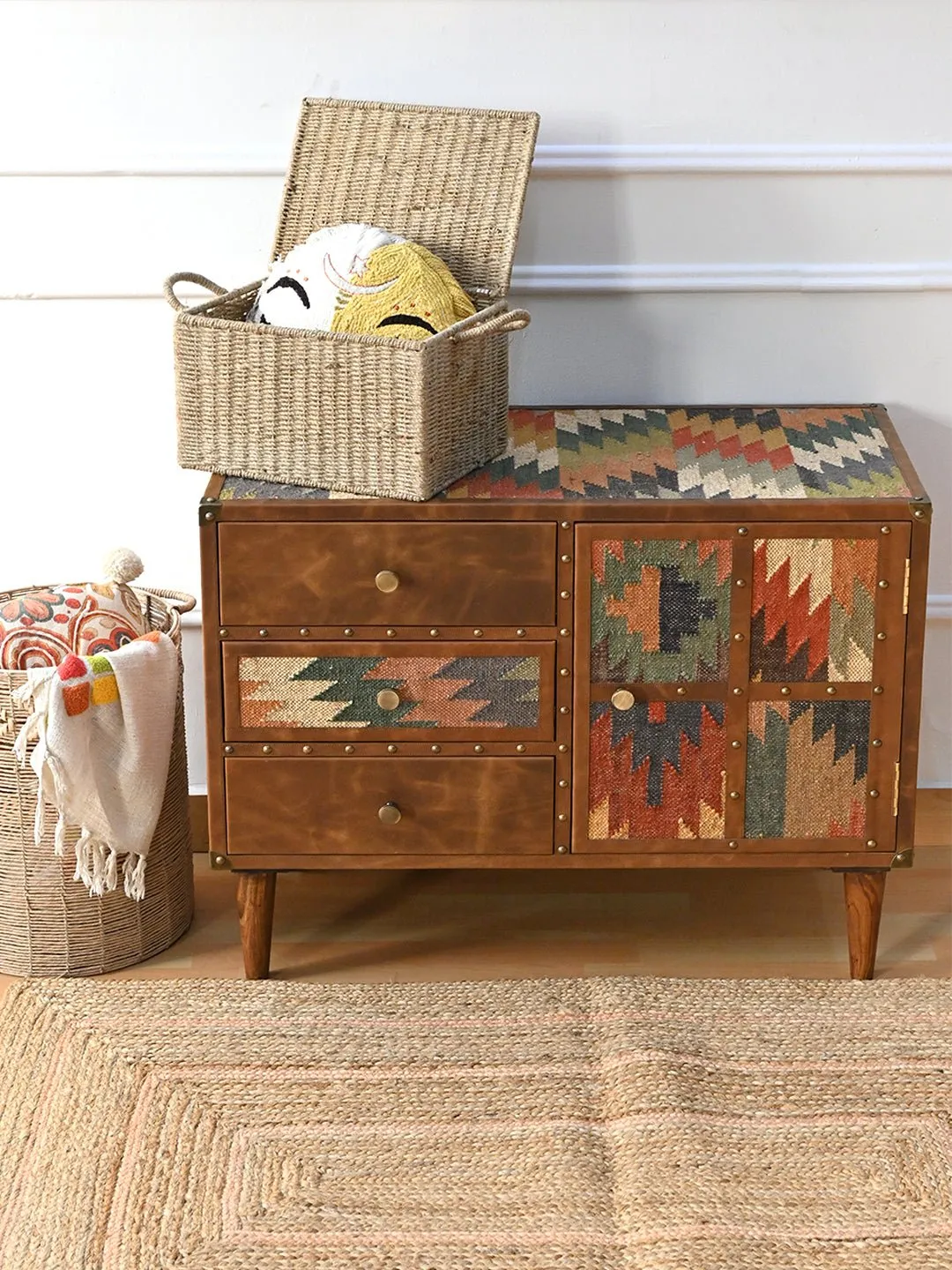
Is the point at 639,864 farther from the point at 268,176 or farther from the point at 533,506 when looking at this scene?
the point at 268,176

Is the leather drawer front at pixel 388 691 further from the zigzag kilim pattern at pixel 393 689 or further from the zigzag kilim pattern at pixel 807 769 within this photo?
the zigzag kilim pattern at pixel 807 769

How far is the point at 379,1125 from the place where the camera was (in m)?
1.73

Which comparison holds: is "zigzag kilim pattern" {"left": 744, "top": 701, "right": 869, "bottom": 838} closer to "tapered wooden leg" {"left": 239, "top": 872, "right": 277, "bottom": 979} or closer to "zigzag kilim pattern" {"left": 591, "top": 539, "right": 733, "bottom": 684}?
"zigzag kilim pattern" {"left": 591, "top": 539, "right": 733, "bottom": 684}

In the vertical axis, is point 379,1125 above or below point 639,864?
below

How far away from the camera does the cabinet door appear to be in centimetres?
181

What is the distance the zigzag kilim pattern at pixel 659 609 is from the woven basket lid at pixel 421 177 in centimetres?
45

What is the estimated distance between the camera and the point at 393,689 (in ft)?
6.11

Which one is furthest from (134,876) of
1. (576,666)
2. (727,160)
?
(727,160)

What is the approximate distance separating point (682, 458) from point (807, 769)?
424 millimetres

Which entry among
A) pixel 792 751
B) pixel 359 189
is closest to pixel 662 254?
pixel 359 189

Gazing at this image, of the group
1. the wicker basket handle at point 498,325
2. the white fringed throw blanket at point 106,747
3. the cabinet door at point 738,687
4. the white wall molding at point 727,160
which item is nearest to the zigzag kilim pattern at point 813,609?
the cabinet door at point 738,687

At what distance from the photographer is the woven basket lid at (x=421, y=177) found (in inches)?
79.9

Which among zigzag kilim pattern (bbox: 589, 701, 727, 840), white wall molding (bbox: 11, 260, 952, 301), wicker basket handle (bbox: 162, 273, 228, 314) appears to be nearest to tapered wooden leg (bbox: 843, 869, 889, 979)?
zigzag kilim pattern (bbox: 589, 701, 727, 840)

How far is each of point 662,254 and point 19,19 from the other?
955 mm
